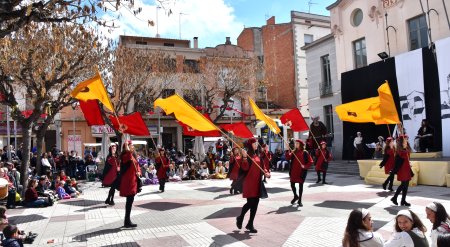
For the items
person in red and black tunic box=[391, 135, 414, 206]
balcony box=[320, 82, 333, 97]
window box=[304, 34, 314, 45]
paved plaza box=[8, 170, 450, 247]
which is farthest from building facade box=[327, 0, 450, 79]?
window box=[304, 34, 314, 45]

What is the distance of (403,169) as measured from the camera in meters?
10.0

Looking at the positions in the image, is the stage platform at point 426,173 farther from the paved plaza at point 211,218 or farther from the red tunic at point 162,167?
the red tunic at point 162,167

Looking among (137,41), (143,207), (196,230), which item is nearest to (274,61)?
(137,41)

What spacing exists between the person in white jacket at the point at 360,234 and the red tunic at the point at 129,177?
534cm

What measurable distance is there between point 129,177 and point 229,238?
8.65ft

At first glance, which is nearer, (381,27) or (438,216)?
(438,216)

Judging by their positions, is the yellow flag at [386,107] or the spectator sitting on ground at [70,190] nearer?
the yellow flag at [386,107]

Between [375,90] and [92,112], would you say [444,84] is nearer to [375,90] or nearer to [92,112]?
[375,90]

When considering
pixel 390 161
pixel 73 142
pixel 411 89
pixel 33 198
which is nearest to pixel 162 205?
pixel 33 198

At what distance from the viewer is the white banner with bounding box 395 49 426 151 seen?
729 inches

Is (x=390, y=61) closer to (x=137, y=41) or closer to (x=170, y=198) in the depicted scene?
(x=170, y=198)

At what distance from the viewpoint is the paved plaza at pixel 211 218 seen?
745cm

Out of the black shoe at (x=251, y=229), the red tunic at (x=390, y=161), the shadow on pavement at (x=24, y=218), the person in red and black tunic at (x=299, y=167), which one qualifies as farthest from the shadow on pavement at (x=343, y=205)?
the shadow on pavement at (x=24, y=218)

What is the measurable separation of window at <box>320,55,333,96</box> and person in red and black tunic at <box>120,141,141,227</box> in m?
20.3
